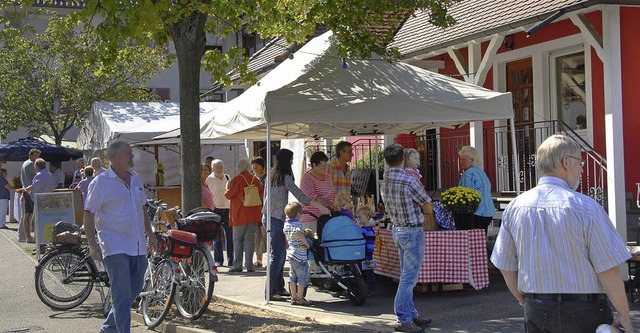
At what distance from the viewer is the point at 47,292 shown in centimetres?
1070

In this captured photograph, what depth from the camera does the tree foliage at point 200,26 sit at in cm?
961

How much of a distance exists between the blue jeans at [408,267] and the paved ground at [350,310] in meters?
0.30

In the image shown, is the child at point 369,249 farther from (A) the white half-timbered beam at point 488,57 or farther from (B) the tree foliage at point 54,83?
(B) the tree foliage at point 54,83

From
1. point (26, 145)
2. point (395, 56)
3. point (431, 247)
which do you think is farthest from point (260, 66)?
point (431, 247)

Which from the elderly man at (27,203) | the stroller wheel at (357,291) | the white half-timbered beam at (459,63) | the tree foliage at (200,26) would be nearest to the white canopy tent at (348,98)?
the tree foliage at (200,26)

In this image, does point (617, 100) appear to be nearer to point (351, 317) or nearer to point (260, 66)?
point (351, 317)

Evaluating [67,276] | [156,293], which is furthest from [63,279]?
[156,293]

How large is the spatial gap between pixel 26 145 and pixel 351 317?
19534 mm

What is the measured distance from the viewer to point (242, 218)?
13109 millimetres

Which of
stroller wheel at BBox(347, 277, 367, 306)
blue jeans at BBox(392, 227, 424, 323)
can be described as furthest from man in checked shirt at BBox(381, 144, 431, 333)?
stroller wheel at BBox(347, 277, 367, 306)

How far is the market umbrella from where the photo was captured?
25.7 m

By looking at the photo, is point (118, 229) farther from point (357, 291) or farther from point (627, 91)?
point (627, 91)

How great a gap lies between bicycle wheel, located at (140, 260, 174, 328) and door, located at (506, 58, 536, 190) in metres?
7.50

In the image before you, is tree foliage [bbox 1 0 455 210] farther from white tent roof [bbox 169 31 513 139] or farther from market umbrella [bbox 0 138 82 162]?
market umbrella [bbox 0 138 82 162]
